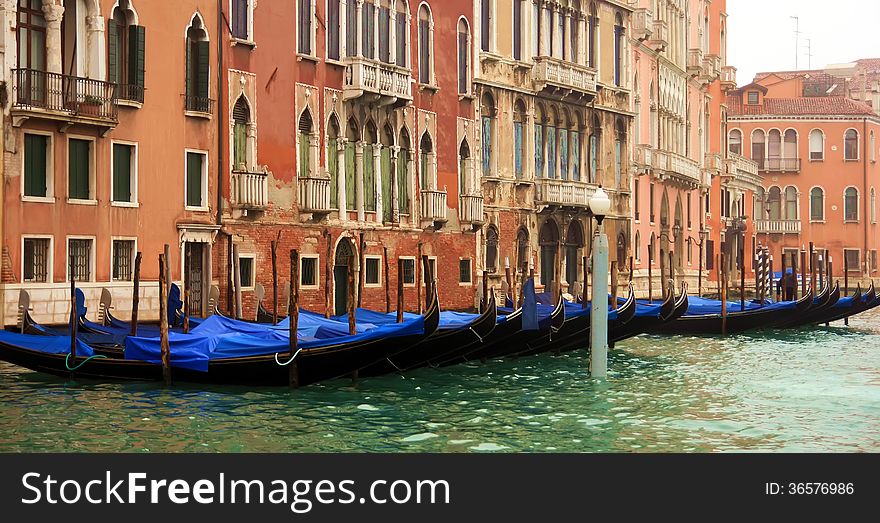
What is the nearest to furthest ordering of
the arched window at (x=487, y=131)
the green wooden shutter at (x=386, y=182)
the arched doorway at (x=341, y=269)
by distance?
1. the arched doorway at (x=341, y=269)
2. the green wooden shutter at (x=386, y=182)
3. the arched window at (x=487, y=131)

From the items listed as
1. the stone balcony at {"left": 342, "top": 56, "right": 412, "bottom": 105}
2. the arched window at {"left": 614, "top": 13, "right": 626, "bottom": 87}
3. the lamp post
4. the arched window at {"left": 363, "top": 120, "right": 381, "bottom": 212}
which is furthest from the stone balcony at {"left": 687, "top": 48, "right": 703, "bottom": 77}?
the lamp post

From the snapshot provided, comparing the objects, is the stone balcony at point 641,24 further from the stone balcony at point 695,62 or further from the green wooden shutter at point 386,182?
the green wooden shutter at point 386,182

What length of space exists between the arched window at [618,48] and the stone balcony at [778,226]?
1611 centimetres

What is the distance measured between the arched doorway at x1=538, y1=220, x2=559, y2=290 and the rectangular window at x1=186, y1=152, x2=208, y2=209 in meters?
9.25

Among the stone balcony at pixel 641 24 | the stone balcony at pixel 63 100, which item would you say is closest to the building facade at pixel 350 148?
the stone balcony at pixel 63 100

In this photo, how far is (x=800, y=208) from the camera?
143 feet

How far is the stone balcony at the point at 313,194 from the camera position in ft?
61.3

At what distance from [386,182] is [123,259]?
5.50 metres

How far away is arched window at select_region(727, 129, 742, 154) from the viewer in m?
43.2

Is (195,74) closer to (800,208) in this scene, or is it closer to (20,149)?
(20,149)

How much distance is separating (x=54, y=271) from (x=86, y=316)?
62 cm

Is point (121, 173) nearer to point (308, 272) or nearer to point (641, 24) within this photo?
point (308, 272)

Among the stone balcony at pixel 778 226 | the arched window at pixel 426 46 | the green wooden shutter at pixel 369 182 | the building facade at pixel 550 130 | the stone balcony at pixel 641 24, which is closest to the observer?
the green wooden shutter at pixel 369 182
